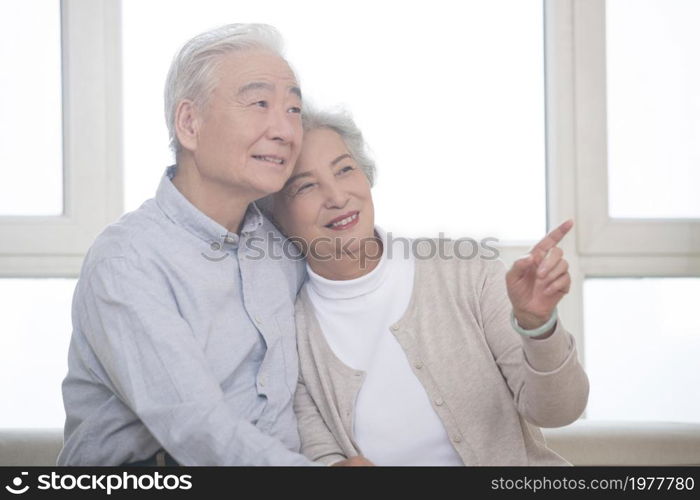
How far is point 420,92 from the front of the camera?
285cm

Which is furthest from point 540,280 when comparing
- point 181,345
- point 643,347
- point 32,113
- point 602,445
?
point 32,113

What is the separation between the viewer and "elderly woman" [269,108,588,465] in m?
1.70

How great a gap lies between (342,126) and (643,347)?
1.64 m

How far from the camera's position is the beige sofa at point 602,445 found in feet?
6.87

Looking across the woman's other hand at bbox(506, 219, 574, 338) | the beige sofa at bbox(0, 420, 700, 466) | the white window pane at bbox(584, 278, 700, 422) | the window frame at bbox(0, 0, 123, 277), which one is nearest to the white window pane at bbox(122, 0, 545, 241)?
the window frame at bbox(0, 0, 123, 277)

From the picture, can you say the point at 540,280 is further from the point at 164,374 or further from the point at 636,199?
the point at 636,199

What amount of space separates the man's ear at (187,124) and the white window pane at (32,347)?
4.31ft

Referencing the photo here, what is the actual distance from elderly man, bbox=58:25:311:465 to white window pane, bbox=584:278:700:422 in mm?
1509

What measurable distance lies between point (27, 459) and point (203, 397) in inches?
37.2

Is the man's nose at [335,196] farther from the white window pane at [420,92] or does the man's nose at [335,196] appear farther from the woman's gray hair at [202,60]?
the white window pane at [420,92]

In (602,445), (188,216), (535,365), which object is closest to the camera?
(535,365)

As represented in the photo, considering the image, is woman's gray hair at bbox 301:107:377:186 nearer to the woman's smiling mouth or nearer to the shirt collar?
the woman's smiling mouth

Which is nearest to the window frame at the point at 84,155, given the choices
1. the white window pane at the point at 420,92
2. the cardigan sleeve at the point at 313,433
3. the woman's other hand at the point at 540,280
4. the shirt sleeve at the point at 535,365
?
the white window pane at the point at 420,92
